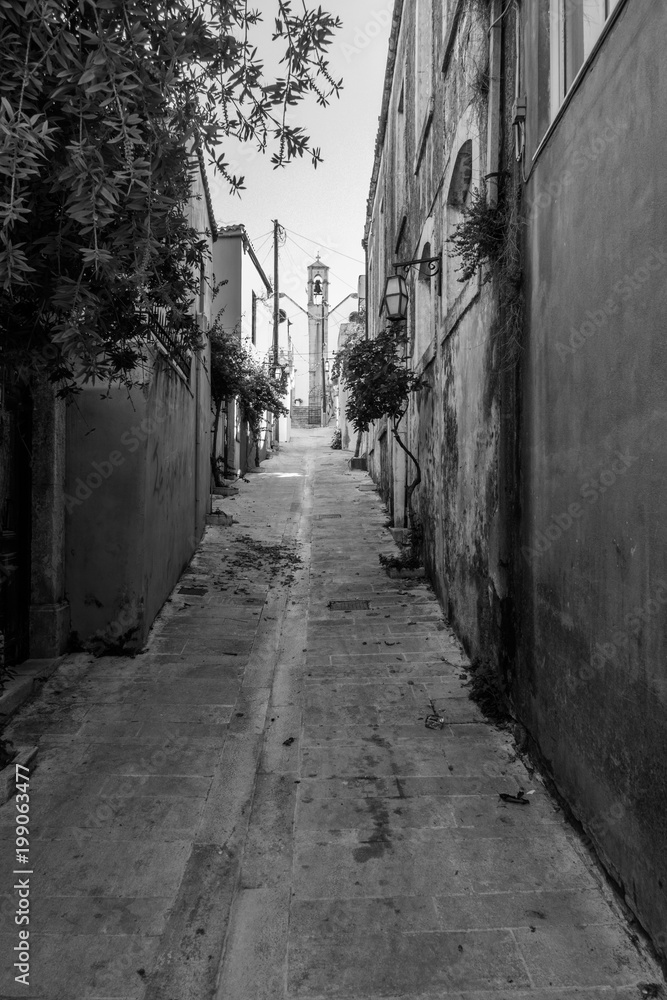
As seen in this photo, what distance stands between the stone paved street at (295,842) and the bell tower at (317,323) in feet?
163

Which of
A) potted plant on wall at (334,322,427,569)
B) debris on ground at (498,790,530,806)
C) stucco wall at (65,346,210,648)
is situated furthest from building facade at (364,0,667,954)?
stucco wall at (65,346,210,648)

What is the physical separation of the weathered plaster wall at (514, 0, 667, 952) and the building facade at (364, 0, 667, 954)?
0.04 feet

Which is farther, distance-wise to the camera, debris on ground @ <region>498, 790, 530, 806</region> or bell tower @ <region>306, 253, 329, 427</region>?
bell tower @ <region>306, 253, 329, 427</region>

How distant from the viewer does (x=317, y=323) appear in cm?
5766

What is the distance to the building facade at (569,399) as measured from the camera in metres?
2.87

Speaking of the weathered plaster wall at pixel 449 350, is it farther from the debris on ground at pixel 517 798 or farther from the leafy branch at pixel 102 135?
the leafy branch at pixel 102 135

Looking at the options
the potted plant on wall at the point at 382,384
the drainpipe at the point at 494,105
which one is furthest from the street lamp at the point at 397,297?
the drainpipe at the point at 494,105

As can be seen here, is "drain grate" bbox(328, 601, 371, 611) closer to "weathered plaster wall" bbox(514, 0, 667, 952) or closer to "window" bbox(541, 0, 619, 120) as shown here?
"weathered plaster wall" bbox(514, 0, 667, 952)

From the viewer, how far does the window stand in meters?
3.52

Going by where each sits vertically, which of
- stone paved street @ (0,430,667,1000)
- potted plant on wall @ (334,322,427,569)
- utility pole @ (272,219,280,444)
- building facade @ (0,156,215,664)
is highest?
utility pole @ (272,219,280,444)

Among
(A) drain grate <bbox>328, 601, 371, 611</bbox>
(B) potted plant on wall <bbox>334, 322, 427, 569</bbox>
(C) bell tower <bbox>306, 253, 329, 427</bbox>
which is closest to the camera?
(A) drain grate <bbox>328, 601, 371, 611</bbox>

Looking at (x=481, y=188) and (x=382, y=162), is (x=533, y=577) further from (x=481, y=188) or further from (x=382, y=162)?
(x=382, y=162)

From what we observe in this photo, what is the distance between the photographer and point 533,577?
183 inches

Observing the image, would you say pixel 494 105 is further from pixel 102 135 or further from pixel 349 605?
pixel 349 605
